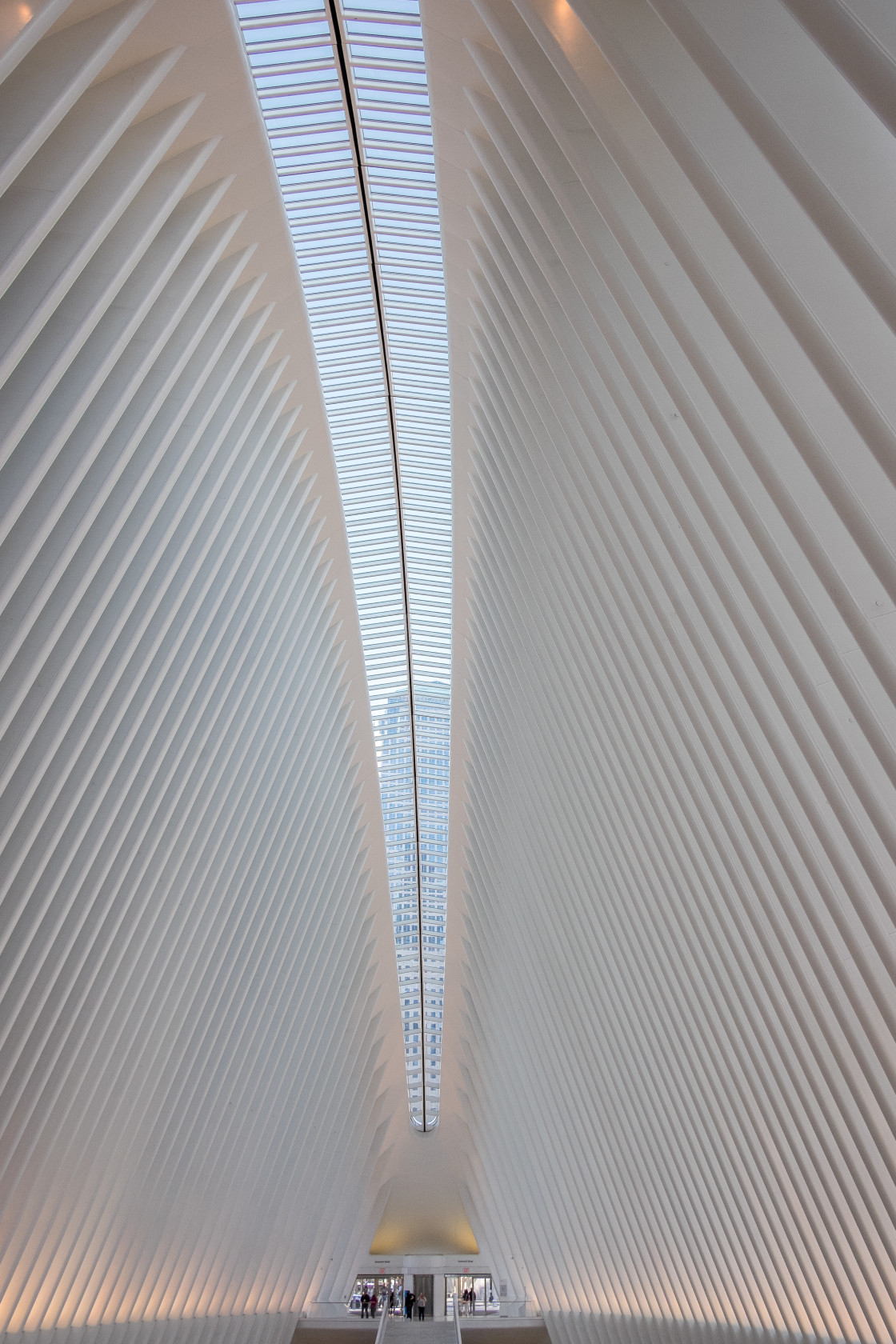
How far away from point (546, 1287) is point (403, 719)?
1712 cm

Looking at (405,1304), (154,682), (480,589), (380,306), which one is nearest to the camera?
(154,682)

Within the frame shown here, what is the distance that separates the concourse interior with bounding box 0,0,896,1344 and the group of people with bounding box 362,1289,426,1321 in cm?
1123

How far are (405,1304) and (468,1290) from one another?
3466 mm

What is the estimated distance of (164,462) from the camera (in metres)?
11.5

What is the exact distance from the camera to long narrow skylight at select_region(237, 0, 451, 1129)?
38.2ft

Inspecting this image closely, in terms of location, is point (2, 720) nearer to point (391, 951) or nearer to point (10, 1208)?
point (10, 1208)

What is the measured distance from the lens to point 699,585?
10180mm

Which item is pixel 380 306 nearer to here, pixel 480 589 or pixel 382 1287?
pixel 480 589

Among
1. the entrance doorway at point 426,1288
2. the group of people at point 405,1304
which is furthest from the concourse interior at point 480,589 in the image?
the entrance doorway at point 426,1288

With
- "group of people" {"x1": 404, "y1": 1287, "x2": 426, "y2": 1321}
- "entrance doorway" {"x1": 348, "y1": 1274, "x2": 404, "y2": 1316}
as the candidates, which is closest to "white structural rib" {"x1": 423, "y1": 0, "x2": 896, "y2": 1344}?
"group of people" {"x1": 404, "y1": 1287, "x2": 426, "y2": 1321}

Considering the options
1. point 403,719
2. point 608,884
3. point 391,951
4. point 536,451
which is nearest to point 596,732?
point 608,884

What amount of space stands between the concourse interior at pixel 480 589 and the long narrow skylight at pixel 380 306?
0.23 feet

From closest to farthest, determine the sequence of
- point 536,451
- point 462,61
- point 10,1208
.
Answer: point 462,61 < point 536,451 < point 10,1208

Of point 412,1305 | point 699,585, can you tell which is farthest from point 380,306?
point 412,1305
